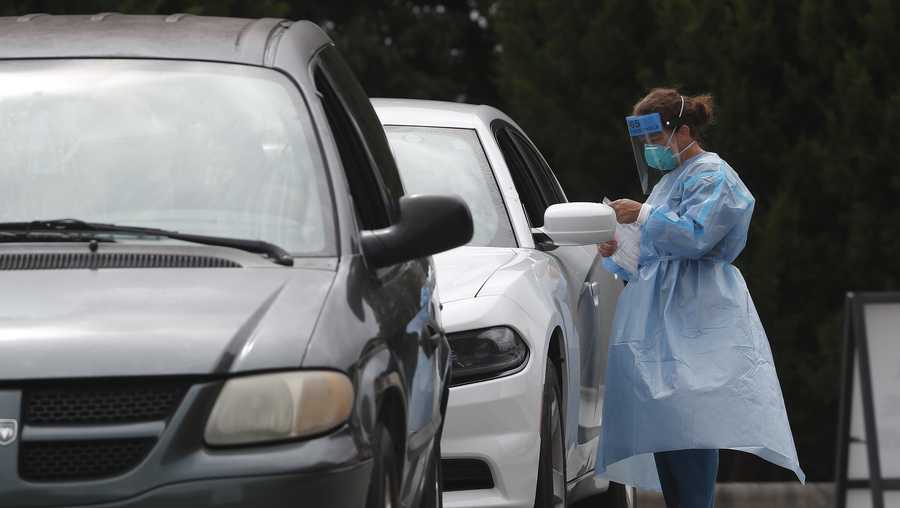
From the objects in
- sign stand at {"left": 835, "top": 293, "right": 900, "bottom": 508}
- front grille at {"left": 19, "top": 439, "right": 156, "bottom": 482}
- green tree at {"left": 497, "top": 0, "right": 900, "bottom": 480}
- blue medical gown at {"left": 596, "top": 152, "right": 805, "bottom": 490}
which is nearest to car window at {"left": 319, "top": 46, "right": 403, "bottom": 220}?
sign stand at {"left": 835, "top": 293, "right": 900, "bottom": 508}

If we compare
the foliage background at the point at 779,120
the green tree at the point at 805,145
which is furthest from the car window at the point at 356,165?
the green tree at the point at 805,145

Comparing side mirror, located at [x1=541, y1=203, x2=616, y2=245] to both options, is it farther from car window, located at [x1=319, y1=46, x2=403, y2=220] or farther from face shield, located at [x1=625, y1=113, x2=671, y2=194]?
car window, located at [x1=319, y1=46, x2=403, y2=220]

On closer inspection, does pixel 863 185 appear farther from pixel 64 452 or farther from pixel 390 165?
pixel 64 452

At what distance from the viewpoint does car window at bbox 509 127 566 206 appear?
27.8 ft

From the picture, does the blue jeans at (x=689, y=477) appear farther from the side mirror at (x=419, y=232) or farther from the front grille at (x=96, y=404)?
the front grille at (x=96, y=404)

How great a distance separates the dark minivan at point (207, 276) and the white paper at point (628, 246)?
207 cm

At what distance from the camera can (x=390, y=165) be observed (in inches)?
227

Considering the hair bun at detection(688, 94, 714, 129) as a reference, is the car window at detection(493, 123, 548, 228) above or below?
below

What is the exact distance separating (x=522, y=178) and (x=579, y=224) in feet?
3.24

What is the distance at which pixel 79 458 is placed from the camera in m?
3.93

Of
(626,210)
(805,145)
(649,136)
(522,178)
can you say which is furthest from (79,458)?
(805,145)

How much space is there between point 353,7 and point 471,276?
2762 cm

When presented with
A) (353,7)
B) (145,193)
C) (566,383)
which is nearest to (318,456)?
(145,193)

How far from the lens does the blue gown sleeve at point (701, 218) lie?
739 centimetres
